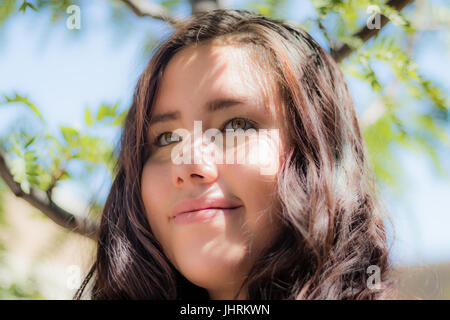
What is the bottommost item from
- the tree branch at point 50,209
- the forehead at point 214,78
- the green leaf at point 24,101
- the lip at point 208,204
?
the tree branch at point 50,209

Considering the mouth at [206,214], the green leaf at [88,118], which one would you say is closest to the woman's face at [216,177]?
the mouth at [206,214]

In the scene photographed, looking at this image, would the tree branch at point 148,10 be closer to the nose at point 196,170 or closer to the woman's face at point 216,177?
the woman's face at point 216,177

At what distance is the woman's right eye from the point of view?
3.68 feet

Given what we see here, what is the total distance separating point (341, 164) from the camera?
109 centimetres

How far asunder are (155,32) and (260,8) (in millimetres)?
Answer: 346

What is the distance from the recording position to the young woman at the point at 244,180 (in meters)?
0.97

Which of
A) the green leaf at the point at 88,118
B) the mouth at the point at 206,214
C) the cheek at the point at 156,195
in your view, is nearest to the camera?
the mouth at the point at 206,214

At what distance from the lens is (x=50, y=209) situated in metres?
1.24

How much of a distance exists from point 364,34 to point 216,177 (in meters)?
0.58

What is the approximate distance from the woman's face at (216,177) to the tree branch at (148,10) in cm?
32

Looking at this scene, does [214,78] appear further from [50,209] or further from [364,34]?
[50,209]

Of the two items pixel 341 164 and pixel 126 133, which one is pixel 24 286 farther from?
pixel 341 164

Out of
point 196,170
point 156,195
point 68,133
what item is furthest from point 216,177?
point 68,133

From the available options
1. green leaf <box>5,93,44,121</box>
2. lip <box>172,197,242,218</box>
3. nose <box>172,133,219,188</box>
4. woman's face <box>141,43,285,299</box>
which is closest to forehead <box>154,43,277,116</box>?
woman's face <box>141,43,285,299</box>
